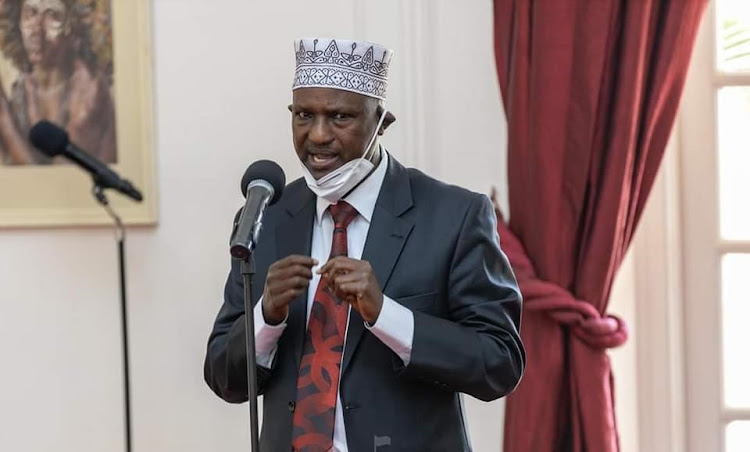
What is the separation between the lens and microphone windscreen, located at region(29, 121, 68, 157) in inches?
102

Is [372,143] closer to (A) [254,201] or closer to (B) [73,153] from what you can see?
(A) [254,201]

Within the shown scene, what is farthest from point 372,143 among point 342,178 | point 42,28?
point 42,28

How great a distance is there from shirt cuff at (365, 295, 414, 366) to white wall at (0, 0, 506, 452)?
1.07 metres

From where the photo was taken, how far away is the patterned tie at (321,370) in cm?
187

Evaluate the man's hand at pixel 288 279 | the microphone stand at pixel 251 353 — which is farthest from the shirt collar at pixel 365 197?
the microphone stand at pixel 251 353

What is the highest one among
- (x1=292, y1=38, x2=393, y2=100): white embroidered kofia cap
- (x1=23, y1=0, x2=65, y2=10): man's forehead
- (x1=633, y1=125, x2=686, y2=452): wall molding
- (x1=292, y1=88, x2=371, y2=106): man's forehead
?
(x1=23, y1=0, x2=65, y2=10): man's forehead

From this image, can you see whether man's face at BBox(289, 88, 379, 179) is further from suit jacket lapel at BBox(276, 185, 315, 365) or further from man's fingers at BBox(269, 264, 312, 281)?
man's fingers at BBox(269, 264, 312, 281)

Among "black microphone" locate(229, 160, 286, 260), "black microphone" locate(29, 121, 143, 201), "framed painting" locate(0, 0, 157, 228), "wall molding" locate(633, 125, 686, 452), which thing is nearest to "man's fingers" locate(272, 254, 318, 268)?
"black microphone" locate(229, 160, 286, 260)

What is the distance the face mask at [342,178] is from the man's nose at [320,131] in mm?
60

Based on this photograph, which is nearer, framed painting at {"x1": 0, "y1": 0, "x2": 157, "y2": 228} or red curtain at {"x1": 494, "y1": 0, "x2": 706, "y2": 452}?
red curtain at {"x1": 494, "y1": 0, "x2": 706, "y2": 452}

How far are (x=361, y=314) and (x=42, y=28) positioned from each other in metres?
1.54

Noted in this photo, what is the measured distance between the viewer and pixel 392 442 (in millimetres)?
1876

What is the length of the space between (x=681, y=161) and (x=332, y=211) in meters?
1.24

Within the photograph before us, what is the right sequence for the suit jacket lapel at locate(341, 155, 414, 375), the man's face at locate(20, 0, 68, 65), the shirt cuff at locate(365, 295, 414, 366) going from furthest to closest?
the man's face at locate(20, 0, 68, 65) < the suit jacket lapel at locate(341, 155, 414, 375) < the shirt cuff at locate(365, 295, 414, 366)
